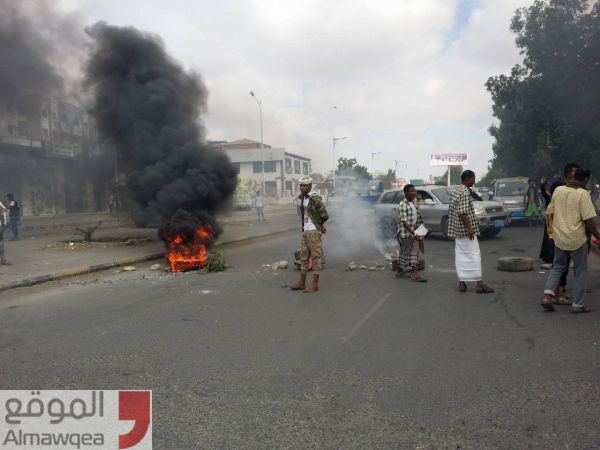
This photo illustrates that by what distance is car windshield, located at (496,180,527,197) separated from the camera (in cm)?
1864

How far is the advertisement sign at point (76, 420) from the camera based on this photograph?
114 inches

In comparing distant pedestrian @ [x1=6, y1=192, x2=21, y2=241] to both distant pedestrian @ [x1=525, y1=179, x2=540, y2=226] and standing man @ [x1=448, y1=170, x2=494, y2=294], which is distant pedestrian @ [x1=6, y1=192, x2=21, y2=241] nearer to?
standing man @ [x1=448, y1=170, x2=494, y2=294]

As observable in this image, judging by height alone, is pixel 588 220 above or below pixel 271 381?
above

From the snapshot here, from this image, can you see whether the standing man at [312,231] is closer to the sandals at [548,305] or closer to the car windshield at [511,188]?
the sandals at [548,305]

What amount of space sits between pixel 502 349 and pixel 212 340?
2.80m

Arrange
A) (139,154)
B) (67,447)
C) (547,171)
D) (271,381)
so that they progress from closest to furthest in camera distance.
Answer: (67,447) < (271,381) < (139,154) < (547,171)

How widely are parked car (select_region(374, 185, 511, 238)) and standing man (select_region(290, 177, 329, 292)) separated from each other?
654cm

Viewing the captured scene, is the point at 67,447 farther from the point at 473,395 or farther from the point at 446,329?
the point at 446,329

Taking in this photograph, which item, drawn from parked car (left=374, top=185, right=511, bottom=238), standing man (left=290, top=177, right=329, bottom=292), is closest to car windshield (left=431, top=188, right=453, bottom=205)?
parked car (left=374, top=185, right=511, bottom=238)

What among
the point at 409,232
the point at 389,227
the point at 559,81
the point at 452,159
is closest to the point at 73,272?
the point at 409,232

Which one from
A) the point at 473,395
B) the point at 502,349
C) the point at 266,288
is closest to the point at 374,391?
the point at 473,395

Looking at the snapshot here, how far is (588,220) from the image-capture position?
531cm

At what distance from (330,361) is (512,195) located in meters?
16.5

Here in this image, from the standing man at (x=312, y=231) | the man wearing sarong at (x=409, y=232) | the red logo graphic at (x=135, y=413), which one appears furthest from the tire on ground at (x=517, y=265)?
the red logo graphic at (x=135, y=413)
